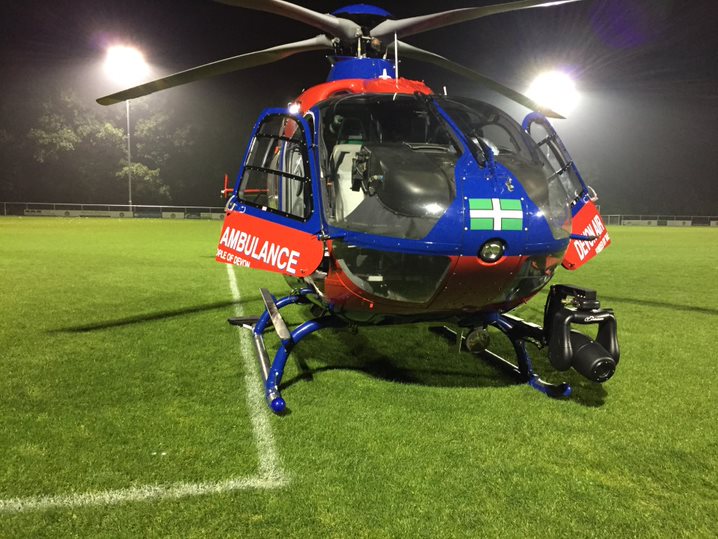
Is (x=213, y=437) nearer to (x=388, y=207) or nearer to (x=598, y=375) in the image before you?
(x=388, y=207)

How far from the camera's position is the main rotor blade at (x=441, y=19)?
4820 mm

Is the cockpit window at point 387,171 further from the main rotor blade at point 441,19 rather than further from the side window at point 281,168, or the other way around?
the main rotor blade at point 441,19

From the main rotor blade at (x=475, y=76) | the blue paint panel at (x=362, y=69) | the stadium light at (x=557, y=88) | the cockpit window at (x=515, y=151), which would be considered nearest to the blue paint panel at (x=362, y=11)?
the main rotor blade at (x=475, y=76)

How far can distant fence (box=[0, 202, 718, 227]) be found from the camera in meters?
41.1

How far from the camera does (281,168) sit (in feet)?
16.7

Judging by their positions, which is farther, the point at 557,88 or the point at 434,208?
the point at 557,88

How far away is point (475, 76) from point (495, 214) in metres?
3.97

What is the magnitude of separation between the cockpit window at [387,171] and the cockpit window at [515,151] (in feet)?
0.60

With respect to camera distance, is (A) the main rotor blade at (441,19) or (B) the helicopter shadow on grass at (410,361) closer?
(B) the helicopter shadow on grass at (410,361)

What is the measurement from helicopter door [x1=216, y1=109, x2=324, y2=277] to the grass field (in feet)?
3.88

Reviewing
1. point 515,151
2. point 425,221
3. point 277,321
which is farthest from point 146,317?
point 515,151

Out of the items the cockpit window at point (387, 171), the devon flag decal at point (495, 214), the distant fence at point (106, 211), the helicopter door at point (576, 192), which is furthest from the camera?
the distant fence at point (106, 211)

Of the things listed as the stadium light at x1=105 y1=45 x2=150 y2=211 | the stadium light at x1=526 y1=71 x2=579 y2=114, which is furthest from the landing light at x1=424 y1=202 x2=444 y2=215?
the stadium light at x1=105 y1=45 x2=150 y2=211

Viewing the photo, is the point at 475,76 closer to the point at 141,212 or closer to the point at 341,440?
the point at 341,440
